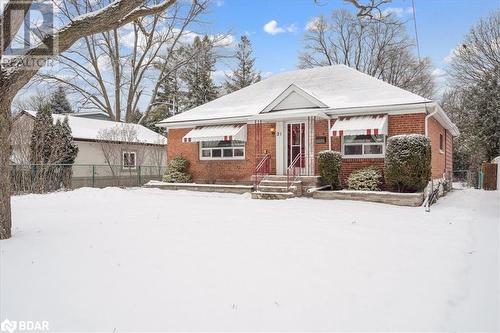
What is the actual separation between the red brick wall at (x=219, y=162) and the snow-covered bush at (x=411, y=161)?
527 cm

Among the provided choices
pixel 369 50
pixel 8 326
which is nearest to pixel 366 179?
pixel 8 326

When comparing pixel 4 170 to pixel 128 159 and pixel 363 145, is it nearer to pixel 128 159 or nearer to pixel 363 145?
pixel 363 145

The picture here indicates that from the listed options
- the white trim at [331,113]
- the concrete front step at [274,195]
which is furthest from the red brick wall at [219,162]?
the concrete front step at [274,195]

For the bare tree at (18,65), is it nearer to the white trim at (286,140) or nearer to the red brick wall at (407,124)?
the white trim at (286,140)

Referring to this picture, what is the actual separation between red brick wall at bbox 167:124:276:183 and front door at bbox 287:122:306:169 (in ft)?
Answer: 2.13

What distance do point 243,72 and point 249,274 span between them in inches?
1506

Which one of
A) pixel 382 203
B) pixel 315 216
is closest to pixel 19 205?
pixel 315 216

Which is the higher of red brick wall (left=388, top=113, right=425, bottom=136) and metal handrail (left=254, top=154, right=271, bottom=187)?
red brick wall (left=388, top=113, right=425, bottom=136)

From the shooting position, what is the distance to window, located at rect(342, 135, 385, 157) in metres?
13.2

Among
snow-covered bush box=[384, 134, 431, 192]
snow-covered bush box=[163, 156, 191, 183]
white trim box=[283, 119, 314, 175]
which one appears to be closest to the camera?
snow-covered bush box=[384, 134, 431, 192]

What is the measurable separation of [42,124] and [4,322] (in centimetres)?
1525

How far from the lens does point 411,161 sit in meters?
11.1

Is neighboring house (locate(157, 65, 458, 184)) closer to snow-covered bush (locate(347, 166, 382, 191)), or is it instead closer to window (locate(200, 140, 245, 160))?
window (locate(200, 140, 245, 160))

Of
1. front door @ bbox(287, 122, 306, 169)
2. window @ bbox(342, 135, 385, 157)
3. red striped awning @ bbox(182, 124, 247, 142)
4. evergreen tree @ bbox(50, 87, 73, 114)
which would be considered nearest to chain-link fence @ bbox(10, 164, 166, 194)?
red striped awning @ bbox(182, 124, 247, 142)
